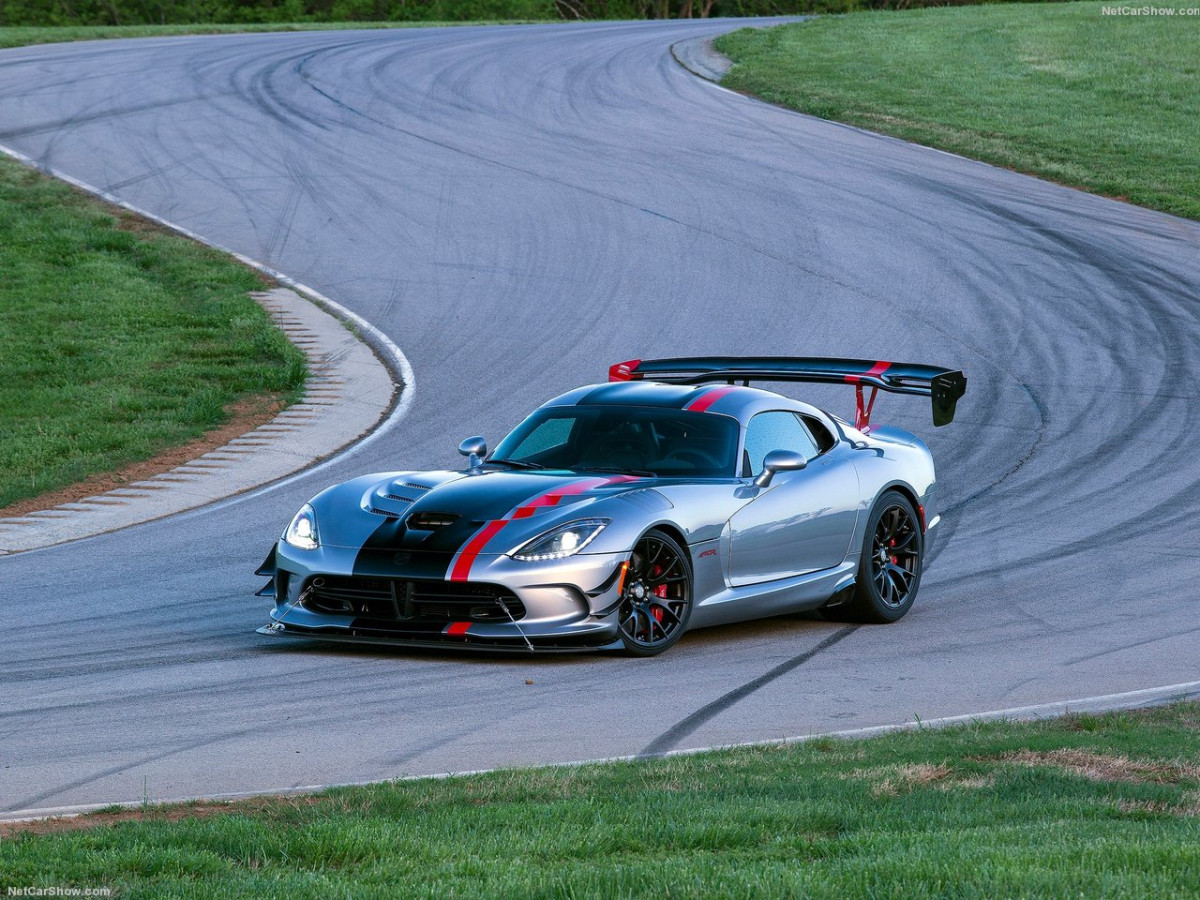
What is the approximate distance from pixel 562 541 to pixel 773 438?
2005mm

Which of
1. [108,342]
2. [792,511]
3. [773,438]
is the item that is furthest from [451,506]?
[108,342]

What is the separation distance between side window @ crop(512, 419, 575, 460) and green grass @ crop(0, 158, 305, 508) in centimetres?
544

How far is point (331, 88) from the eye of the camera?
34531mm

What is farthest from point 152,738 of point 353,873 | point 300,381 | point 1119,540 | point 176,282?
point 176,282

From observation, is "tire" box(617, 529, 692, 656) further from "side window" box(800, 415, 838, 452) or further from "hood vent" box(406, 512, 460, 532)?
"side window" box(800, 415, 838, 452)

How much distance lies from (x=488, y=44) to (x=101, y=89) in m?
11.7

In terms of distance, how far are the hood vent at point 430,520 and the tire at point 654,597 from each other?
97 centimetres

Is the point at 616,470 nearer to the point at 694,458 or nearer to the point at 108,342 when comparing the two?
the point at 694,458

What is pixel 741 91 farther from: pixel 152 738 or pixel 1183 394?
pixel 152 738

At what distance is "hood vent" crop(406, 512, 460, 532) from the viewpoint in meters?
8.80

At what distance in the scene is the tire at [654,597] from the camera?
888 centimetres

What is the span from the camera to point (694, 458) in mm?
9797

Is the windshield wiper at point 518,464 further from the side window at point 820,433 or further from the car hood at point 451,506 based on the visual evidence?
the side window at point 820,433
